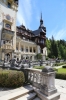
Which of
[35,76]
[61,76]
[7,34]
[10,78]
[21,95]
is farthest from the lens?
[7,34]

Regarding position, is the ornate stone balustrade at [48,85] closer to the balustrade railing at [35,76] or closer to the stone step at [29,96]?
the balustrade railing at [35,76]

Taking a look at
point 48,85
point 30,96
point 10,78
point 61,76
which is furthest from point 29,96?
point 61,76

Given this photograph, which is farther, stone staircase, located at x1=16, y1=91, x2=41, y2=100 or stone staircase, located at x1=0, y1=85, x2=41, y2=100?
stone staircase, located at x1=16, y1=91, x2=41, y2=100

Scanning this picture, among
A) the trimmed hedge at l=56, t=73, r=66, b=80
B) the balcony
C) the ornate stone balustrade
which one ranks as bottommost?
the trimmed hedge at l=56, t=73, r=66, b=80

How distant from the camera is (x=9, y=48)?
28344 millimetres

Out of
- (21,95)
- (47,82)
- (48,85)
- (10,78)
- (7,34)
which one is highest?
(7,34)

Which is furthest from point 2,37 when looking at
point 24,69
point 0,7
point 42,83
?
point 42,83

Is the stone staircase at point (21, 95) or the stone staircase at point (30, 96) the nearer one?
the stone staircase at point (21, 95)

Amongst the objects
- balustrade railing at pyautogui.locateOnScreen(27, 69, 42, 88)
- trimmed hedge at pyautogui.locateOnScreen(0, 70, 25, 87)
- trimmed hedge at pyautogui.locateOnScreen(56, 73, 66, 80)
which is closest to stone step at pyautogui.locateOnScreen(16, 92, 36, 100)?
balustrade railing at pyautogui.locateOnScreen(27, 69, 42, 88)

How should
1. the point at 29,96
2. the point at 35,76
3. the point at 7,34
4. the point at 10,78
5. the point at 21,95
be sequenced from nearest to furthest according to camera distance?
the point at 21,95
the point at 29,96
the point at 10,78
the point at 35,76
the point at 7,34

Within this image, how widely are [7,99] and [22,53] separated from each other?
108ft

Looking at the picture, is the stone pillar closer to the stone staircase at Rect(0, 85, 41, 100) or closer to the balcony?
the stone staircase at Rect(0, 85, 41, 100)

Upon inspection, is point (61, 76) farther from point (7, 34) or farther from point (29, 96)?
point (7, 34)

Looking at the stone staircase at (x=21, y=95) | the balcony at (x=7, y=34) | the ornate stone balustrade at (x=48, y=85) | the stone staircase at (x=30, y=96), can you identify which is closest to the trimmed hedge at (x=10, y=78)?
Answer: the stone staircase at (x=21, y=95)
